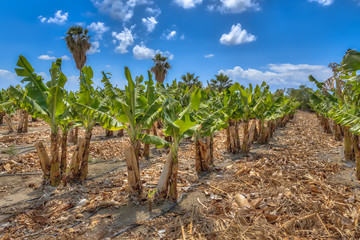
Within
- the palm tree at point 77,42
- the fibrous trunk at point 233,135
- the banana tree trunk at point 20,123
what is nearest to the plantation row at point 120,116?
the fibrous trunk at point 233,135

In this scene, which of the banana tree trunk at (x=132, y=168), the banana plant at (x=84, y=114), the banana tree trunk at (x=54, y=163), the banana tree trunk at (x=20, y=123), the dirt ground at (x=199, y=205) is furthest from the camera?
the banana tree trunk at (x=20, y=123)

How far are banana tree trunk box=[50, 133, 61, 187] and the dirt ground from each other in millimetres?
223

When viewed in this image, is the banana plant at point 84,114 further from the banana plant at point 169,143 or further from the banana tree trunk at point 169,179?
the banana tree trunk at point 169,179

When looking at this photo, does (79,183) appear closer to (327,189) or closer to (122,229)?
(122,229)

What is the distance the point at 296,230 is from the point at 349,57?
3354 mm

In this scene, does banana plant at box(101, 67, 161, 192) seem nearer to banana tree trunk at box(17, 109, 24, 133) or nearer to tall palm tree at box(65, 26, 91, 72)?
banana tree trunk at box(17, 109, 24, 133)

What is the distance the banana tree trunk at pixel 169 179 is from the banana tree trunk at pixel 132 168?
544mm

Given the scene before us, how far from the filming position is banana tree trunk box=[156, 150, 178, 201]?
15.5 feet

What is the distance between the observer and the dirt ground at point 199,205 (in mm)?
3760

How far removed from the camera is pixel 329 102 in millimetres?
8352

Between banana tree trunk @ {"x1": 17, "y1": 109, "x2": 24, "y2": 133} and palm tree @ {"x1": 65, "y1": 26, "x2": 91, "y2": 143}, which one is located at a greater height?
palm tree @ {"x1": 65, "y1": 26, "x2": 91, "y2": 143}

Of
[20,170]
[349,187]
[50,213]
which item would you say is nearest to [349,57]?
[349,187]

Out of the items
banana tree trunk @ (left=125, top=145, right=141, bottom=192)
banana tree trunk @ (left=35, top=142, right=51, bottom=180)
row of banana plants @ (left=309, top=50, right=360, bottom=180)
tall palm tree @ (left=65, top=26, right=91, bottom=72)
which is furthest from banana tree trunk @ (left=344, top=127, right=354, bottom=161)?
tall palm tree @ (left=65, top=26, right=91, bottom=72)

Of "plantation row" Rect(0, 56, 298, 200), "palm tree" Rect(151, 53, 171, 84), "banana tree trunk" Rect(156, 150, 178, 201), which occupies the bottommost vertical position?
"banana tree trunk" Rect(156, 150, 178, 201)
